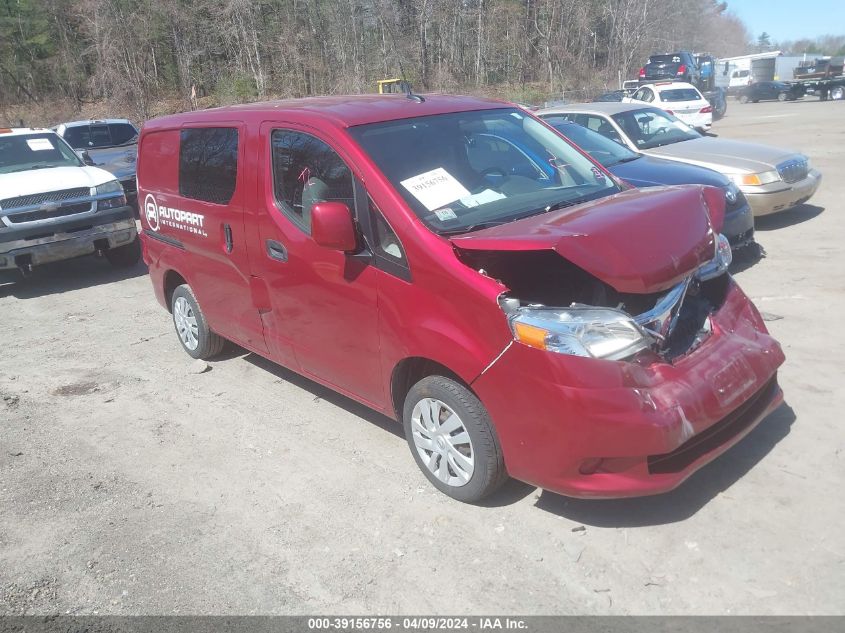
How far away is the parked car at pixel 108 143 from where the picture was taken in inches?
540

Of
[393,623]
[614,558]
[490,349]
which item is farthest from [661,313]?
[393,623]

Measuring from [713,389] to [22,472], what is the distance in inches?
163

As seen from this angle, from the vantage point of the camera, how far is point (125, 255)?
10.1m

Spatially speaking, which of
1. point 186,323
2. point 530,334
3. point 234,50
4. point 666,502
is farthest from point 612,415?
point 234,50

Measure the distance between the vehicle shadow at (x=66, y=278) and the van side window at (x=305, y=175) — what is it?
6114 millimetres

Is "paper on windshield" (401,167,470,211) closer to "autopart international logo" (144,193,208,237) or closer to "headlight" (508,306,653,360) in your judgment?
"headlight" (508,306,653,360)

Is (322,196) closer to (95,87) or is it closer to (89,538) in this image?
(89,538)

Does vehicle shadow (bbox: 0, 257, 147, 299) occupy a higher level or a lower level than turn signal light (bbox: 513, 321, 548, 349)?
lower

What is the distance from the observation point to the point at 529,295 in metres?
3.51

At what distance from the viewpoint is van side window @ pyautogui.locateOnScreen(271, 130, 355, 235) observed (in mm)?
4023

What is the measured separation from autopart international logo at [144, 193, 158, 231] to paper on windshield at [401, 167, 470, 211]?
9.92ft

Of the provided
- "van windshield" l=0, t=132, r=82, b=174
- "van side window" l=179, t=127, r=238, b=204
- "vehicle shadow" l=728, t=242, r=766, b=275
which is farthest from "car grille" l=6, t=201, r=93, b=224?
"vehicle shadow" l=728, t=242, r=766, b=275

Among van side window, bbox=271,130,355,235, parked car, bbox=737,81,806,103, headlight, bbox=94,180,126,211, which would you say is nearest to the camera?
van side window, bbox=271,130,355,235

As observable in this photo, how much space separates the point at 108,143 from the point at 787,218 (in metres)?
13.0
